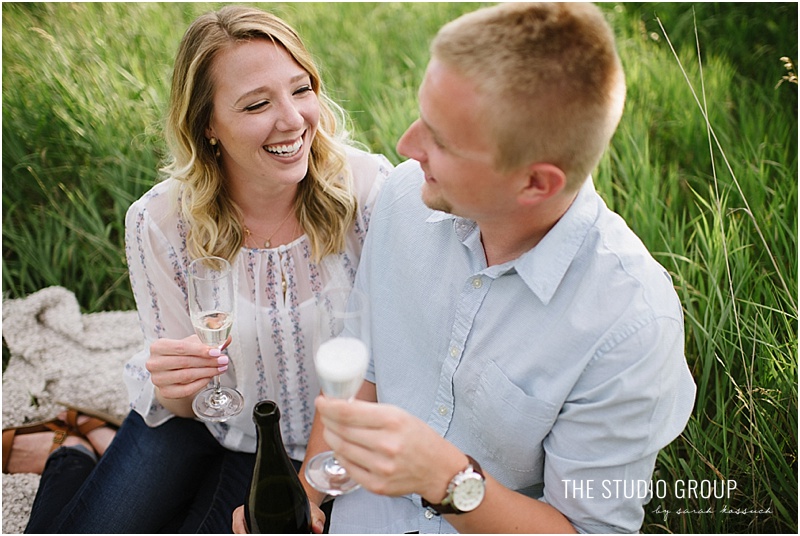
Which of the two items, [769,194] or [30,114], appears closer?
[769,194]

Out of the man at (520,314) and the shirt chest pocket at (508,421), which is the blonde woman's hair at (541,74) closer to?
the man at (520,314)

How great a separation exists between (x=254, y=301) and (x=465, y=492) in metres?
1.08

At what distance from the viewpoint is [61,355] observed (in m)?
3.24

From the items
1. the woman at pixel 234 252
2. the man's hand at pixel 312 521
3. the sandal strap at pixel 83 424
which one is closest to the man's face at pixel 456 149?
the woman at pixel 234 252

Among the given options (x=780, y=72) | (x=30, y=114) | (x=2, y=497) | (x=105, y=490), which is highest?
(x=30, y=114)

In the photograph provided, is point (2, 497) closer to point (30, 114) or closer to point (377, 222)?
point (377, 222)

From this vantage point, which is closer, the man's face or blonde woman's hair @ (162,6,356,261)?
the man's face

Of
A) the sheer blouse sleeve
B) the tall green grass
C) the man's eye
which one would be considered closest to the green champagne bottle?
the sheer blouse sleeve

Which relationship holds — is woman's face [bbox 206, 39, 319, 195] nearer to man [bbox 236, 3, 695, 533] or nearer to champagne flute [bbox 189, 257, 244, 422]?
champagne flute [bbox 189, 257, 244, 422]

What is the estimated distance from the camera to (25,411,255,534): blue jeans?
2.35 metres

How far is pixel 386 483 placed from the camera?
1416 mm

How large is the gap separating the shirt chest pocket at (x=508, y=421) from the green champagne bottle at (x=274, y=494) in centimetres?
50

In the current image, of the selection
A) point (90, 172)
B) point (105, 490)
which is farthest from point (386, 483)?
point (90, 172)

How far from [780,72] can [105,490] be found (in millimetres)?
3708
